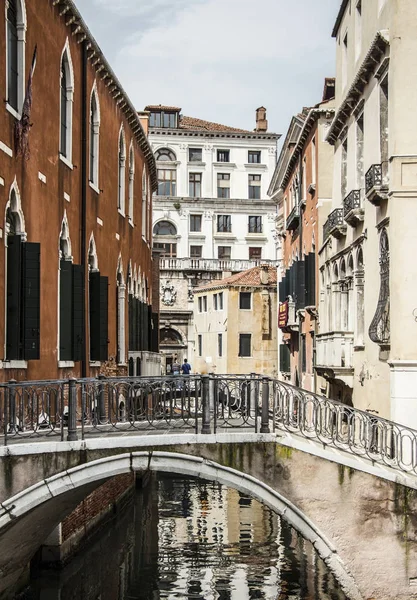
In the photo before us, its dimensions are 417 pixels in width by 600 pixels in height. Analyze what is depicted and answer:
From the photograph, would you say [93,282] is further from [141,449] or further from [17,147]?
[141,449]

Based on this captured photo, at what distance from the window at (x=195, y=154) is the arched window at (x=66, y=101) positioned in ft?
153

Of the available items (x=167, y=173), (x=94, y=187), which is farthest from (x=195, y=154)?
(x=94, y=187)

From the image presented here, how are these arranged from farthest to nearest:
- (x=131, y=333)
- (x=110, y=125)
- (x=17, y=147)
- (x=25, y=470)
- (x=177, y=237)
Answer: (x=177, y=237)
(x=131, y=333)
(x=110, y=125)
(x=17, y=147)
(x=25, y=470)

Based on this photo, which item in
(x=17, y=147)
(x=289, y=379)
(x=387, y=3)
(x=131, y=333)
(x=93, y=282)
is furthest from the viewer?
(x=289, y=379)

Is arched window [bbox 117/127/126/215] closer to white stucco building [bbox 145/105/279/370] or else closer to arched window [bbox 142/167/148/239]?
arched window [bbox 142/167/148/239]

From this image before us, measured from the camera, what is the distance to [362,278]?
66.5 feet

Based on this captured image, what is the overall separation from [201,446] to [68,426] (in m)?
1.69

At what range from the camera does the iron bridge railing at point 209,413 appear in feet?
43.5

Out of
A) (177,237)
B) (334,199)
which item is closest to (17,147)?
(334,199)

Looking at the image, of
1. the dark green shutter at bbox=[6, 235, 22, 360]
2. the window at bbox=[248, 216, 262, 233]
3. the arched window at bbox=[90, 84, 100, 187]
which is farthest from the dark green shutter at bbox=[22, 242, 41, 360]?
the window at bbox=[248, 216, 262, 233]

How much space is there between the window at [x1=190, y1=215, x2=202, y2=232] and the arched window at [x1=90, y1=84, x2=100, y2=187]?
43.3 meters

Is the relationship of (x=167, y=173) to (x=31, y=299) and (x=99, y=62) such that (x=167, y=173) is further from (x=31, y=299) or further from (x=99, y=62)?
(x=31, y=299)

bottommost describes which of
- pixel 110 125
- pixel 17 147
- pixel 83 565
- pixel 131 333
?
pixel 83 565

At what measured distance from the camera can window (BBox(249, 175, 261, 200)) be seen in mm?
65562
